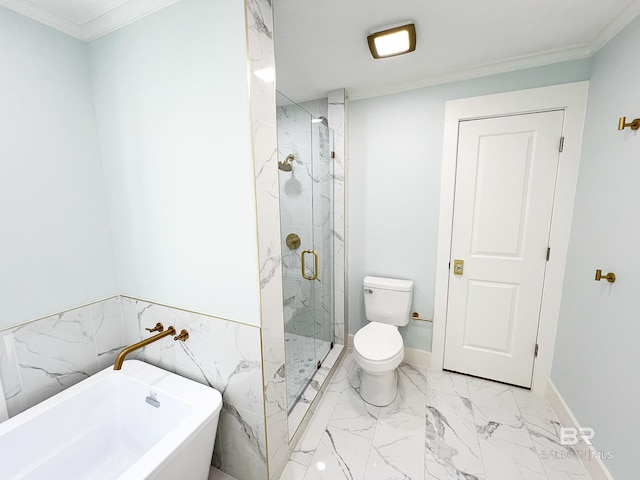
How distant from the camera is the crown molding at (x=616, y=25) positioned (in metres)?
1.17

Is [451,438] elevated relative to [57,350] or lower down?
lower down

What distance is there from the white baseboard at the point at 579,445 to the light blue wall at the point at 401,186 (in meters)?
0.83

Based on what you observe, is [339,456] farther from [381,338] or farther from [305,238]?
[305,238]

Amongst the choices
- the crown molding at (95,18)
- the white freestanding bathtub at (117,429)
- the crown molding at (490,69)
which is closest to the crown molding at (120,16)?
the crown molding at (95,18)

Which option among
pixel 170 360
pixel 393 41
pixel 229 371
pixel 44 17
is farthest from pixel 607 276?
pixel 44 17

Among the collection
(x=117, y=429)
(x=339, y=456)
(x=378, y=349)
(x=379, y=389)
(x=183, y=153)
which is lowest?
(x=339, y=456)

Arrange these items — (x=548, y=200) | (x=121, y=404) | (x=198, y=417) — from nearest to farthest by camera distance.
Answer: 1. (x=198, y=417)
2. (x=121, y=404)
3. (x=548, y=200)

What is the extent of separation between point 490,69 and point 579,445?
236 centimetres

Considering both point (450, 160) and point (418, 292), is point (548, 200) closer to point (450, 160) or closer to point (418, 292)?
point (450, 160)

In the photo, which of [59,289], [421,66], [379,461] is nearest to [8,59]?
[59,289]

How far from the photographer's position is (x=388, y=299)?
209 cm

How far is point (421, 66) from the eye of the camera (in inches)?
67.5

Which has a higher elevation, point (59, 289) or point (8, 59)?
point (8, 59)

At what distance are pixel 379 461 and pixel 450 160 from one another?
2.00 meters
